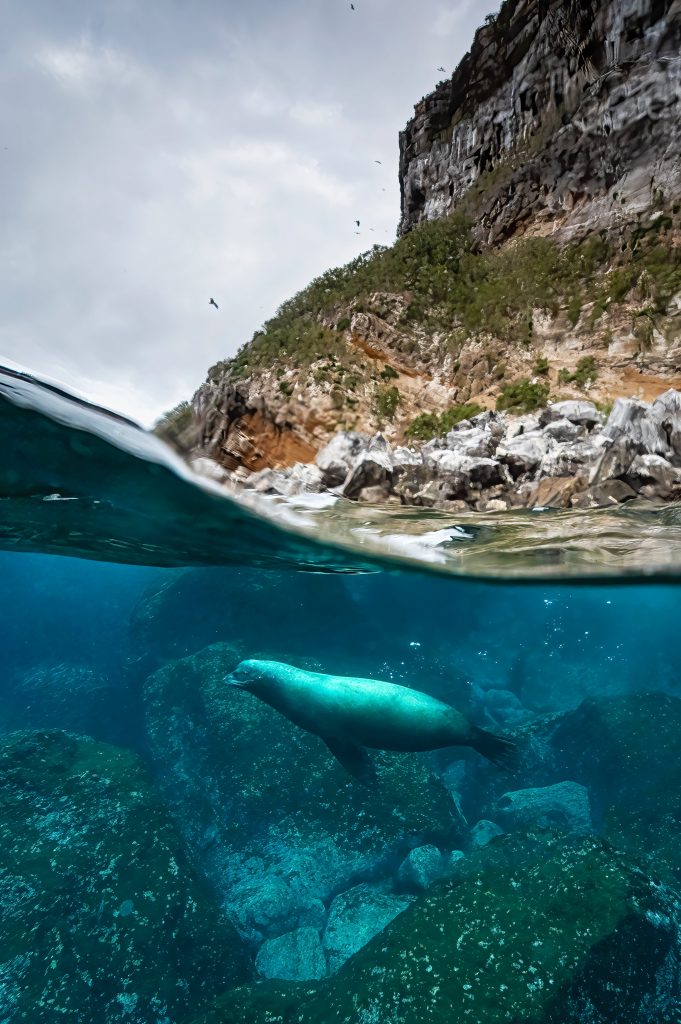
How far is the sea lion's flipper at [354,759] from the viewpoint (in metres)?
6.79

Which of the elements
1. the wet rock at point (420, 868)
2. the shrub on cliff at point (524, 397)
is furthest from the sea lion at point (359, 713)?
the shrub on cliff at point (524, 397)

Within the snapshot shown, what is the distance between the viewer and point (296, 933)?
6344 mm

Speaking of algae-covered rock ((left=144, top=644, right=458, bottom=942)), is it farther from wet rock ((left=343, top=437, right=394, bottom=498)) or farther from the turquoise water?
wet rock ((left=343, top=437, right=394, bottom=498))

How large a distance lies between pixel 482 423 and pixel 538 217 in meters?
13.4

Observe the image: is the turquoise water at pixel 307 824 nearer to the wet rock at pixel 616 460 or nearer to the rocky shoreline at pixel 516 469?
the rocky shoreline at pixel 516 469

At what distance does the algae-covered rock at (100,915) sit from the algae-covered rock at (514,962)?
126cm

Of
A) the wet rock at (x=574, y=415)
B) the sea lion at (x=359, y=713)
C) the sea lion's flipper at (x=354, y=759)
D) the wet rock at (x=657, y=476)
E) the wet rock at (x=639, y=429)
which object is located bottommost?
the sea lion's flipper at (x=354, y=759)

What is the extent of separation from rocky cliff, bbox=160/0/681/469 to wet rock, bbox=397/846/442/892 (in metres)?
6.08

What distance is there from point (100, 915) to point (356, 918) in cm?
333

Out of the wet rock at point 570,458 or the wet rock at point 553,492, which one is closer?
the wet rock at point 553,492

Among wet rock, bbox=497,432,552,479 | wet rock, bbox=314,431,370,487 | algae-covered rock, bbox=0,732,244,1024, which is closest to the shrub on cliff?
wet rock, bbox=497,432,552,479

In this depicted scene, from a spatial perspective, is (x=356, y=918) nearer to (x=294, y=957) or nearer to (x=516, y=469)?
(x=294, y=957)

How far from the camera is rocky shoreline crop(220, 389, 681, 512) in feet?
19.1

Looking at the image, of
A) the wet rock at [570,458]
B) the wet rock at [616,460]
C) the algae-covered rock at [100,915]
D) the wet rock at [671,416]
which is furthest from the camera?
the wet rock at [570,458]
